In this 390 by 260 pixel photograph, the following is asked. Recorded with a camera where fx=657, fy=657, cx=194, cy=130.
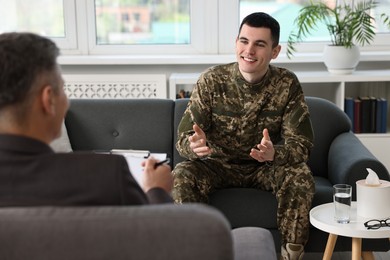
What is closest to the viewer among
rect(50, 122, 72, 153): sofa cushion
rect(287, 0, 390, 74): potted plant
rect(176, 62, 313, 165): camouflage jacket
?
rect(176, 62, 313, 165): camouflage jacket

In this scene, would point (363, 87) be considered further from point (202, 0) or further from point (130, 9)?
point (130, 9)

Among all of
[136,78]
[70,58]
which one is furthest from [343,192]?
[70,58]

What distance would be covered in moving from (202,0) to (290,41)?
72 centimetres

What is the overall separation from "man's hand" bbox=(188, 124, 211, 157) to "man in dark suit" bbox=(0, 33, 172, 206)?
1.36 m

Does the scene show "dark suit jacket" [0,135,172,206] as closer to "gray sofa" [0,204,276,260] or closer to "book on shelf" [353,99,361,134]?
"gray sofa" [0,204,276,260]

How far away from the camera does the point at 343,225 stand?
2449 millimetres

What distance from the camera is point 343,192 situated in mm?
2520

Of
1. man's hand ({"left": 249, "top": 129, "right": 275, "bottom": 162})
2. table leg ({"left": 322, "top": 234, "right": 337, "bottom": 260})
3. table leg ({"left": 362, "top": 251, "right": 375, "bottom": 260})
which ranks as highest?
man's hand ({"left": 249, "top": 129, "right": 275, "bottom": 162})

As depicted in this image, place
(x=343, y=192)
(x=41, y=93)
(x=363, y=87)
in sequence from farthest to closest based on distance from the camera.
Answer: (x=363, y=87) < (x=343, y=192) < (x=41, y=93)

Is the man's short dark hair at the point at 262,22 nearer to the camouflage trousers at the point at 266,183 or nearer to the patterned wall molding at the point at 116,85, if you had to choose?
the camouflage trousers at the point at 266,183

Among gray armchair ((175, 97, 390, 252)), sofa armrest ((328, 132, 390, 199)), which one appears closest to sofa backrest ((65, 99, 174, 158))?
gray armchair ((175, 97, 390, 252))

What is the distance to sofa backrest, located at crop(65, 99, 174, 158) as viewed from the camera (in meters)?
3.29

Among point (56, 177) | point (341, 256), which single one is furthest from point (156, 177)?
point (341, 256)

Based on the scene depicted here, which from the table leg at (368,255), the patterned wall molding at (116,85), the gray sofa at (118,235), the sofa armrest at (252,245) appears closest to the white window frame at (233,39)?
the patterned wall molding at (116,85)
